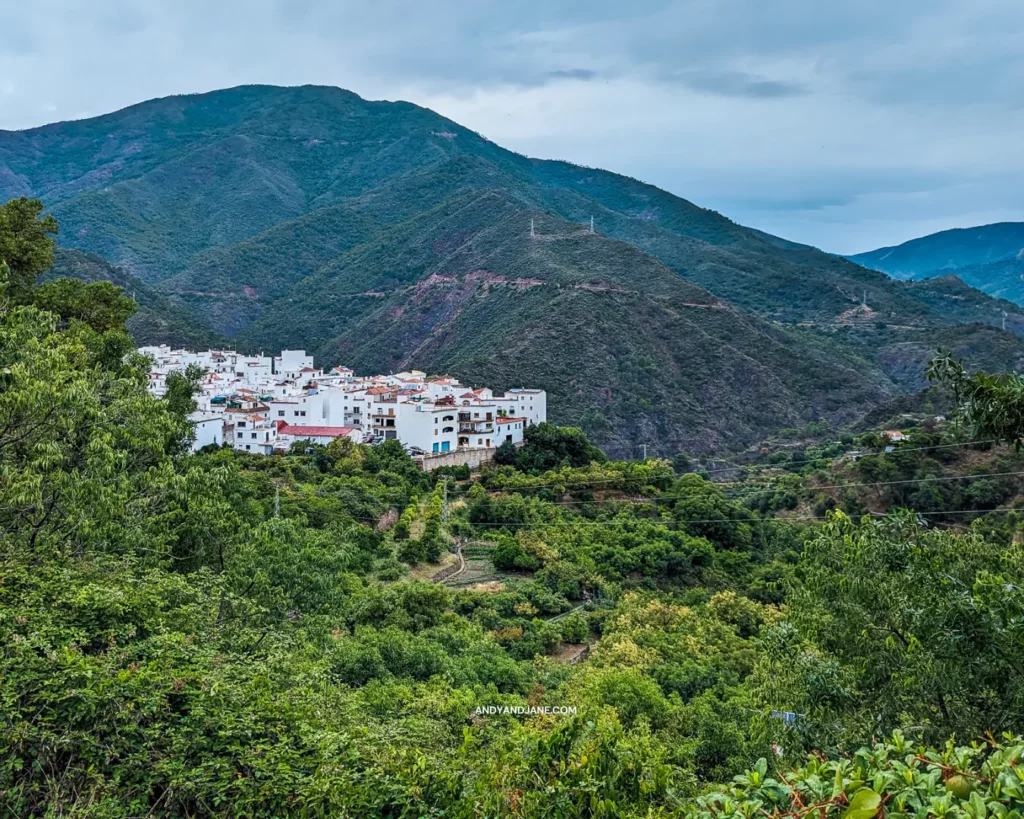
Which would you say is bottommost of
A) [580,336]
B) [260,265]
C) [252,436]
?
[252,436]

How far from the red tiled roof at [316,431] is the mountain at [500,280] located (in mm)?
13694

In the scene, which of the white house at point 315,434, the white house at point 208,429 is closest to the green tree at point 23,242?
the white house at point 208,429

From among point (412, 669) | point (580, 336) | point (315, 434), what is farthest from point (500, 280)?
point (412, 669)

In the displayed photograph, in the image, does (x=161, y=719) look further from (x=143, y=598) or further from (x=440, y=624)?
(x=440, y=624)

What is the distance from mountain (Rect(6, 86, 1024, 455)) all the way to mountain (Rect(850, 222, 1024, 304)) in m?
37.5

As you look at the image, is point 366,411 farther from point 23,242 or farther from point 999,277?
point 999,277

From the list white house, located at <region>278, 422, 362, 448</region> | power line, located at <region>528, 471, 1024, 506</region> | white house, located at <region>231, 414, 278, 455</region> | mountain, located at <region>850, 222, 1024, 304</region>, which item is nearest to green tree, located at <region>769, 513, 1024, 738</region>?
power line, located at <region>528, 471, 1024, 506</region>

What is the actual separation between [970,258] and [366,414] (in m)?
158

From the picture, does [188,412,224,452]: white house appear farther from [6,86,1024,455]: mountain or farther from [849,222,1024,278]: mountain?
[849,222,1024,278]: mountain

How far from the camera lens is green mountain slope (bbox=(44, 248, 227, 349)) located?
168 ft

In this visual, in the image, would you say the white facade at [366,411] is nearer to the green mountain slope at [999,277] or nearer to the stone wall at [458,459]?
the stone wall at [458,459]

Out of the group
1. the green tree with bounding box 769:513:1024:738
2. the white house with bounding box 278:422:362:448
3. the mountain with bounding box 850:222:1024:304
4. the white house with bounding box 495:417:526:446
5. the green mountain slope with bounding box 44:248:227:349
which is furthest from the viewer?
the mountain with bounding box 850:222:1024:304

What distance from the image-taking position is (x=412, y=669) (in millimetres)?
10523

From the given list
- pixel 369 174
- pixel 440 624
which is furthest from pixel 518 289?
pixel 369 174
